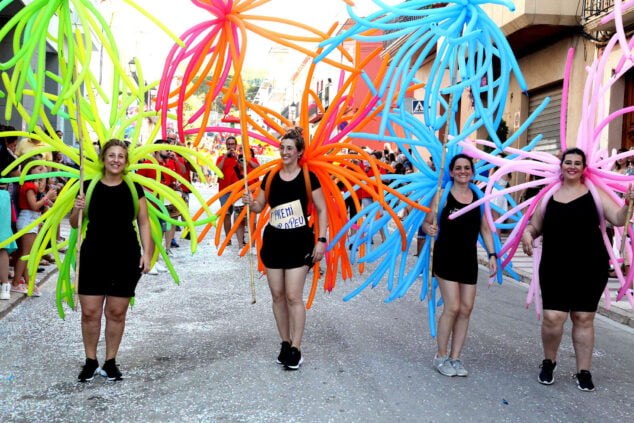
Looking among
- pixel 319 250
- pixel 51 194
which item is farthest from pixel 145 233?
pixel 51 194

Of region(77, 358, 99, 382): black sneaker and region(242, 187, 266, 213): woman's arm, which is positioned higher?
region(242, 187, 266, 213): woman's arm

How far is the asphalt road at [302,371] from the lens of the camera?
14.2 feet

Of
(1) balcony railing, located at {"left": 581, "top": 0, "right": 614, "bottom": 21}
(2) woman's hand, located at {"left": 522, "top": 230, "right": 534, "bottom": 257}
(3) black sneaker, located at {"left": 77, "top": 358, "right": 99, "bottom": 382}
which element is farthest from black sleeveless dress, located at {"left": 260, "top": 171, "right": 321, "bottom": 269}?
(1) balcony railing, located at {"left": 581, "top": 0, "right": 614, "bottom": 21}

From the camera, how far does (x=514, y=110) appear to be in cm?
1950

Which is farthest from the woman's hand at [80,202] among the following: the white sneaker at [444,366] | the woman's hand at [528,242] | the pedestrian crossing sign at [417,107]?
the pedestrian crossing sign at [417,107]

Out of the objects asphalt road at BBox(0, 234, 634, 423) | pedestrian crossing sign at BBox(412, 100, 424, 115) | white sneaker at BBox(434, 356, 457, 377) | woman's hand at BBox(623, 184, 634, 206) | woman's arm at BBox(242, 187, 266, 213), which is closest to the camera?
asphalt road at BBox(0, 234, 634, 423)

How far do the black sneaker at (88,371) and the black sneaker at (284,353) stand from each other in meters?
1.31

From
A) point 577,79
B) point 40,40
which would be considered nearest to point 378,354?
point 40,40

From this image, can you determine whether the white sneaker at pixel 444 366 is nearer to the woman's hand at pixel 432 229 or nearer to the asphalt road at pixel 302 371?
the asphalt road at pixel 302 371

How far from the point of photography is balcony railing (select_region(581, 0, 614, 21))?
47.9 ft

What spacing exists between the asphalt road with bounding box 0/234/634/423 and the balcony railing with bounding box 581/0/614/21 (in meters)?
8.93

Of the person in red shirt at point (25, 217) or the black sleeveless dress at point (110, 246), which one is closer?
the black sleeveless dress at point (110, 246)

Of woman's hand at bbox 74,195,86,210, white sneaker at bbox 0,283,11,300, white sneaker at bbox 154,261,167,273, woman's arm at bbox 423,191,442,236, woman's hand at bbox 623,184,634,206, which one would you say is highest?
woman's hand at bbox 623,184,634,206

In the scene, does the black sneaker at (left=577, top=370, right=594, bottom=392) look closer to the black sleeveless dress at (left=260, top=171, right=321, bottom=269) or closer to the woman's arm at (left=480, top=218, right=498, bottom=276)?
the woman's arm at (left=480, top=218, right=498, bottom=276)
